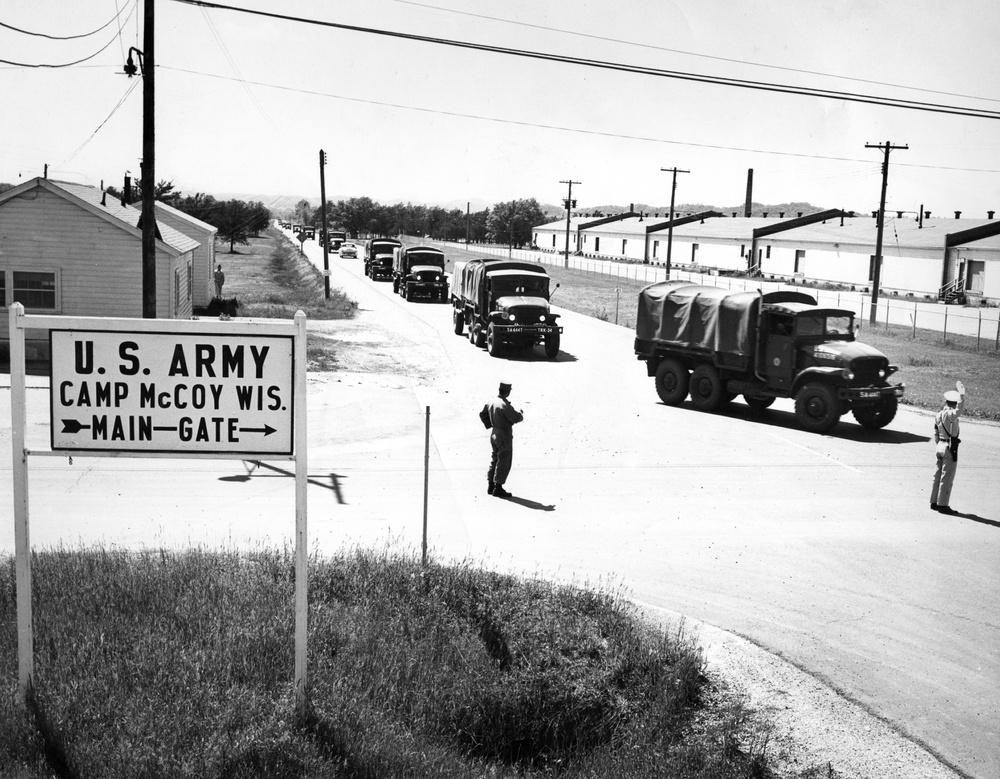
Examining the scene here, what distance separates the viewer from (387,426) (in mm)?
19344

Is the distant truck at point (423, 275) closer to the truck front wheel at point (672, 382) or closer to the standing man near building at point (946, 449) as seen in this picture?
the truck front wheel at point (672, 382)

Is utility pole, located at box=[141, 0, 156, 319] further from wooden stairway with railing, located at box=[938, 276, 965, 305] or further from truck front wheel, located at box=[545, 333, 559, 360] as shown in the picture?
wooden stairway with railing, located at box=[938, 276, 965, 305]

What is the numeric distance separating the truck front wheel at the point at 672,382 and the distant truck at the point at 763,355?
0.02 metres

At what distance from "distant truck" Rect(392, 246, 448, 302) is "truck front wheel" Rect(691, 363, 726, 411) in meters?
29.4

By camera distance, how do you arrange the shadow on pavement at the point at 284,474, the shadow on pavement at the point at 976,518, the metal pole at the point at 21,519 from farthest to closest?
1. the shadow on pavement at the point at 284,474
2. the shadow on pavement at the point at 976,518
3. the metal pole at the point at 21,519

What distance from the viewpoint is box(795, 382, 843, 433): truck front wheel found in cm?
1906

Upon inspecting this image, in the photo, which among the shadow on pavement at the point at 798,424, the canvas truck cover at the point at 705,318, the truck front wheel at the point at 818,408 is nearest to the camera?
the truck front wheel at the point at 818,408

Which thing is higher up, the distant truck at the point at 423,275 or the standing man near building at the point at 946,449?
the distant truck at the point at 423,275

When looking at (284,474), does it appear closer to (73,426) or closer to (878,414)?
(73,426)

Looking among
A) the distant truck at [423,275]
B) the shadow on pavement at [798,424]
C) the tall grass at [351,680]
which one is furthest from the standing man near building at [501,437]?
the distant truck at [423,275]

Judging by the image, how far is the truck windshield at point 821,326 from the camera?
65.5 feet

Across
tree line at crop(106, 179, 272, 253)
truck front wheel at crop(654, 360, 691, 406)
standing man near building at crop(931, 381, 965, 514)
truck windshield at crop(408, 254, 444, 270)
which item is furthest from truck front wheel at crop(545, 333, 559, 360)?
tree line at crop(106, 179, 272, 253)

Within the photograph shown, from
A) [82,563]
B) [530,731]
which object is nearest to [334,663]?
[530,731]

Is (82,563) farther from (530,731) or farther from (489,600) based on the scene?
(530,731)
